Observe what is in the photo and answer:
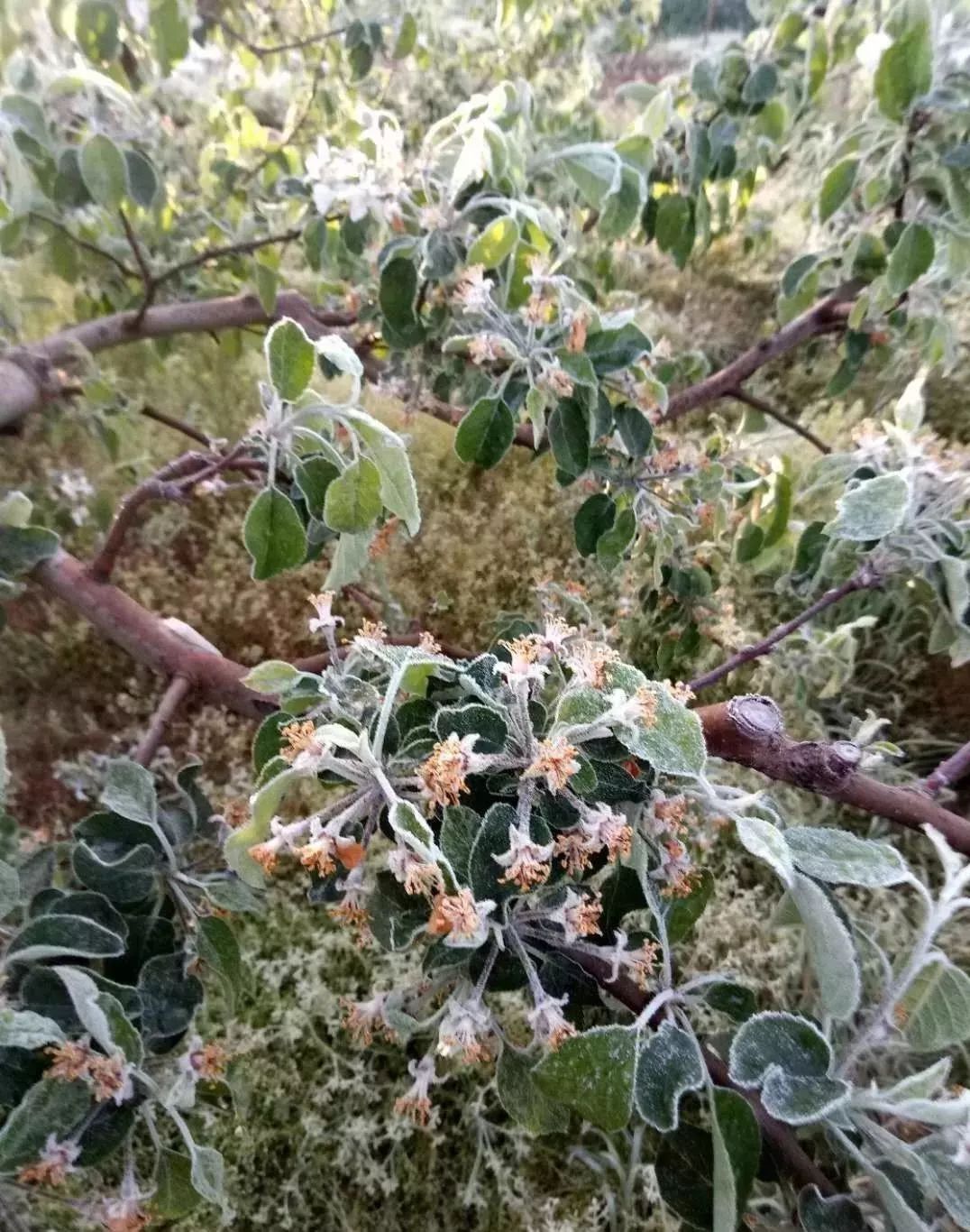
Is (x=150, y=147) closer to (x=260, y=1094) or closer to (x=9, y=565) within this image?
(x=9, y=565)

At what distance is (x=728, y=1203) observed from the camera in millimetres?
328

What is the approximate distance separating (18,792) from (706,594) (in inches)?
35.8

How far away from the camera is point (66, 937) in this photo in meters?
0.43

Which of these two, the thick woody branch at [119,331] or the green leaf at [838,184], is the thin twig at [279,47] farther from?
the green leaf at [838,184]

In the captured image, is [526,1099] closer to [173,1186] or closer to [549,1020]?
[549,1020]

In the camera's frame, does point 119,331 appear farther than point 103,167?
Yes

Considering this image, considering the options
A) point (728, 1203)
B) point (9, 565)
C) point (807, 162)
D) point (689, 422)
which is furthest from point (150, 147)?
point (728, 1203)

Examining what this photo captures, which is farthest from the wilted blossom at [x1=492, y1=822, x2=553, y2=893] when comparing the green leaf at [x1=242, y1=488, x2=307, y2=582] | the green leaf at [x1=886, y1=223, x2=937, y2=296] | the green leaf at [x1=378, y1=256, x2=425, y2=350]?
the green leaf at [x1=886, y1=223, x2=937, y2=296]

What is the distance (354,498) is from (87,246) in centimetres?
75

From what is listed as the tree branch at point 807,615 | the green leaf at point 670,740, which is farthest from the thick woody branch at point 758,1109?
the tree branch at point 807,615

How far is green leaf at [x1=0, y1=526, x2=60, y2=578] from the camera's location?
67 cm

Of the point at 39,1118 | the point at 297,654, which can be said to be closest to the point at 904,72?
the point at 39,1118

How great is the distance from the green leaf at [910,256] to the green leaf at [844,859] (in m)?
0.54

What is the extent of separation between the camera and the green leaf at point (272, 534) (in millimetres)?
472
